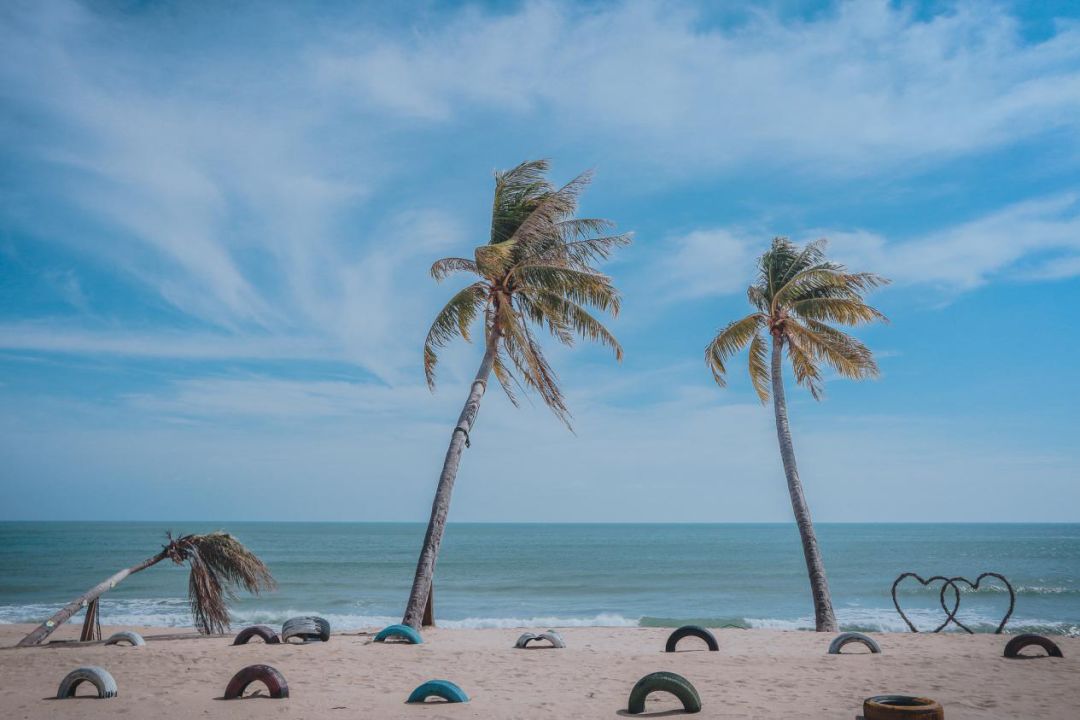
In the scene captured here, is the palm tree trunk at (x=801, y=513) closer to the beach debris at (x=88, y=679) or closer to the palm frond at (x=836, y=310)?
the palm frond at (x=836, y=310)

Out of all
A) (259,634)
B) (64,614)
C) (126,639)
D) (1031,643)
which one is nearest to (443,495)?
(259,634)

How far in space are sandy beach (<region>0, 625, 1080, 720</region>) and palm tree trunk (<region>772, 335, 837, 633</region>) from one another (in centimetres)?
163

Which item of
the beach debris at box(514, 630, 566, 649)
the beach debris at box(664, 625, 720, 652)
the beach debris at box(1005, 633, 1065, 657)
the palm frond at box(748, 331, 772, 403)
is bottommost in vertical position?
the beach debris at box(514, 630, 566, 649)

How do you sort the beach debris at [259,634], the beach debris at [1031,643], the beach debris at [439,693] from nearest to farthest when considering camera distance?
the beach debris at [439,693] < the beach debris at [1031,643] < the beach debris at [259,634]

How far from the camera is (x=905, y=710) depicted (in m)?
6.14

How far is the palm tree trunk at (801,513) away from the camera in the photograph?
48.6 feet

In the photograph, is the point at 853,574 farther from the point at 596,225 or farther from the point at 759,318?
the point at 596,225

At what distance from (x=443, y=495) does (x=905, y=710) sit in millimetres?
9624

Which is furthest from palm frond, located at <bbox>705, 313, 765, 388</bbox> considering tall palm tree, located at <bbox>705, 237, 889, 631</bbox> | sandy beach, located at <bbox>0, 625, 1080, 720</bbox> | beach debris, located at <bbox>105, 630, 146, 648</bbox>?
beach debris, located at <bbox>105, 630, 146, 648</bbox>

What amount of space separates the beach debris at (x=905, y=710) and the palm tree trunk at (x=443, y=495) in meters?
8.31

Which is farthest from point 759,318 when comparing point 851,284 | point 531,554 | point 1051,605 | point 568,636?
point 531,554

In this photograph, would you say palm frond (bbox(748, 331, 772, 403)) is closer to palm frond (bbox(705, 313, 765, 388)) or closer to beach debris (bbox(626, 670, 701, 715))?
palm frond (bbox(705, 313, 765, 388))

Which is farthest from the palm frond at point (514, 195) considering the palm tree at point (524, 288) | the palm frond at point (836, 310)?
the palm frond at point (836, 310)

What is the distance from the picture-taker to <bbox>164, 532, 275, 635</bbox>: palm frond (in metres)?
13.1
